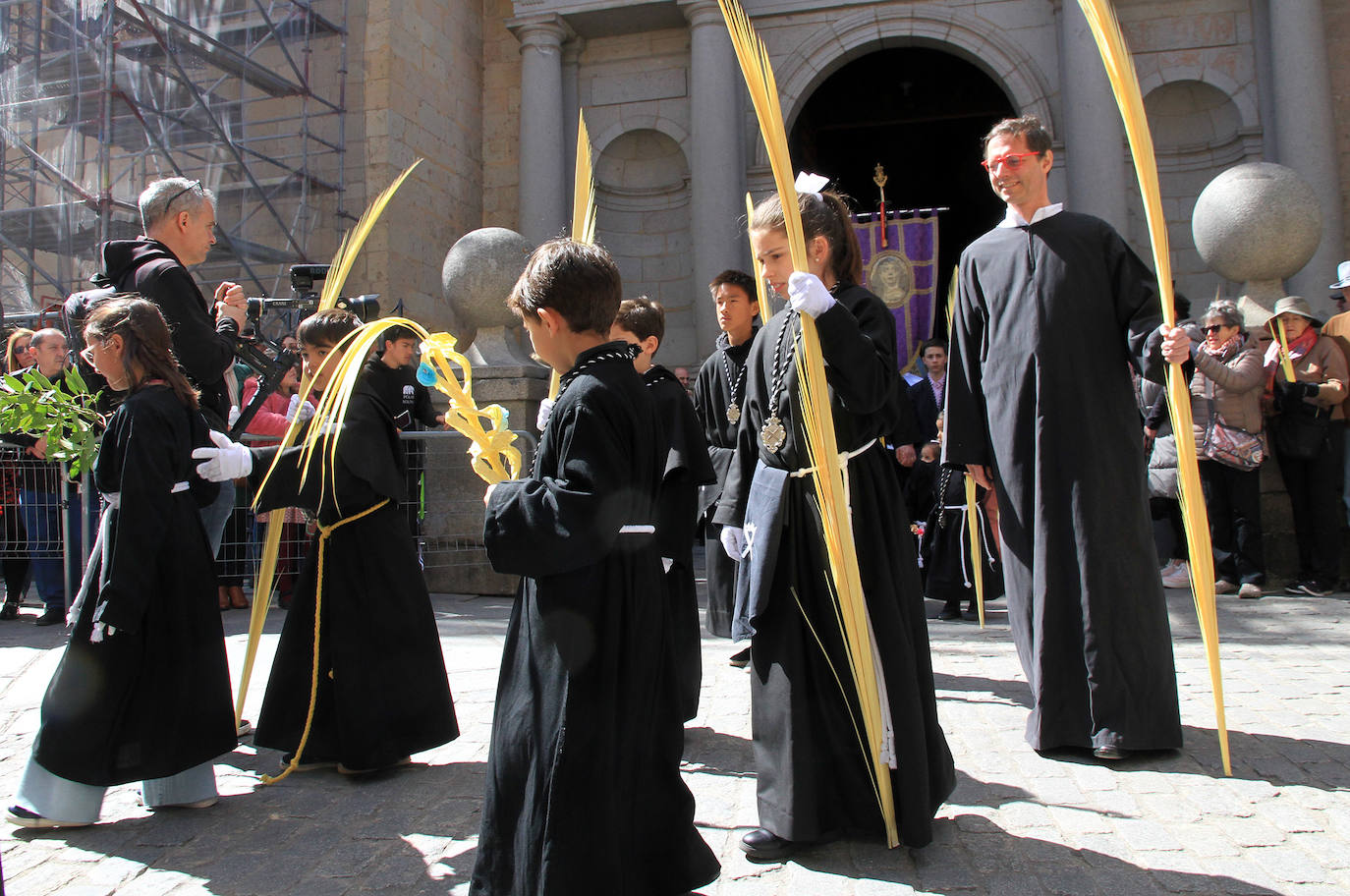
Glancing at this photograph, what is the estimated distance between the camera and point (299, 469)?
3.64 meters

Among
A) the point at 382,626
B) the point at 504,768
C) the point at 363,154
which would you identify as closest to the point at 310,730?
the point at 382,626

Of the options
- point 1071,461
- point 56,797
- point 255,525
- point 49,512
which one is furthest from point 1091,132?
point 56,797

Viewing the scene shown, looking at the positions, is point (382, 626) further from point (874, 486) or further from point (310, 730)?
point (874, 486)

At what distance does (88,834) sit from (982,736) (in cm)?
294

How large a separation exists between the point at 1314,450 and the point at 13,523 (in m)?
8.43

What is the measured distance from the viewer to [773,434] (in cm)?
311

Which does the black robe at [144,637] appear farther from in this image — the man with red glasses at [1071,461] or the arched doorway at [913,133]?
the arched doorway at [913,133]

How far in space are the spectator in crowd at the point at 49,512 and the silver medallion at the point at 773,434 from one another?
5386mm

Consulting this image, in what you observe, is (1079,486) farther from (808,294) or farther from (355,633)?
(355,633)

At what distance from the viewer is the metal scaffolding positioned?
1177 centimetres

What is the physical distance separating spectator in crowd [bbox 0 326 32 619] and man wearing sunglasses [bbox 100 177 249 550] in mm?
3436

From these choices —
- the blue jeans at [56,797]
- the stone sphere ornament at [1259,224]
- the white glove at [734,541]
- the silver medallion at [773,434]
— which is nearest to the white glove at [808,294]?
the silver medallion at [773,434]

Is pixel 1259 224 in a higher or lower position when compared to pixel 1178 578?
higher

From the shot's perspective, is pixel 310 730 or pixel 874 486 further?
pixel 310 730
